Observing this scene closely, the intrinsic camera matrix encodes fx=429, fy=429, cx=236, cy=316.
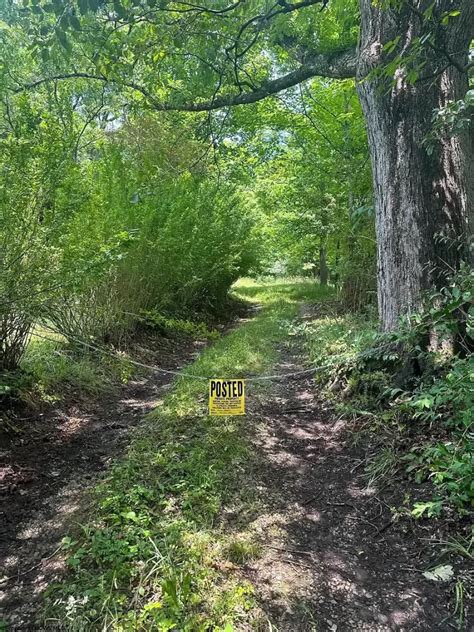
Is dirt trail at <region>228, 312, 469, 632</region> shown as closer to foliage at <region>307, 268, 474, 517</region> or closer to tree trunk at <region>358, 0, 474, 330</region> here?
foliage at <region>307, 268, 474, 517</region>

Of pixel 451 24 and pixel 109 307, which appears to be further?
pixel 109 307

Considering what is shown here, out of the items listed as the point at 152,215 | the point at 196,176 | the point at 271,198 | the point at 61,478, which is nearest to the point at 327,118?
the point at 196,176

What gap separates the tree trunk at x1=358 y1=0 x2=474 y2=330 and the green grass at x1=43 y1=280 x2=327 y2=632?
1.80m

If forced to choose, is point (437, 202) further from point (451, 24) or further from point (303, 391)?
point (303, 391)

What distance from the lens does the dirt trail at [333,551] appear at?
1.70 meters

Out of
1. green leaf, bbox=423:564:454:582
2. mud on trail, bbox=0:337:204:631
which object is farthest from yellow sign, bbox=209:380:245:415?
green leaf, bbox=423:564:454:582

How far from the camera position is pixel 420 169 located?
320 cm

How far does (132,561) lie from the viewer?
6.12ft

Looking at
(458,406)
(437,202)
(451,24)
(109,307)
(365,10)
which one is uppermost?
(365,10)

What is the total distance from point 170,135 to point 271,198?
251 inches

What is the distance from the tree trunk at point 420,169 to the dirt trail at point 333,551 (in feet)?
4.39

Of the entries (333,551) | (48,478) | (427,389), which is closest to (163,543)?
(333,551)

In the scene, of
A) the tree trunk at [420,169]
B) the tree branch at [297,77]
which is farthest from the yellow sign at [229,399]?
the tree branch at [297,77]

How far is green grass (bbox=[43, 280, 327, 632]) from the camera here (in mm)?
1622
